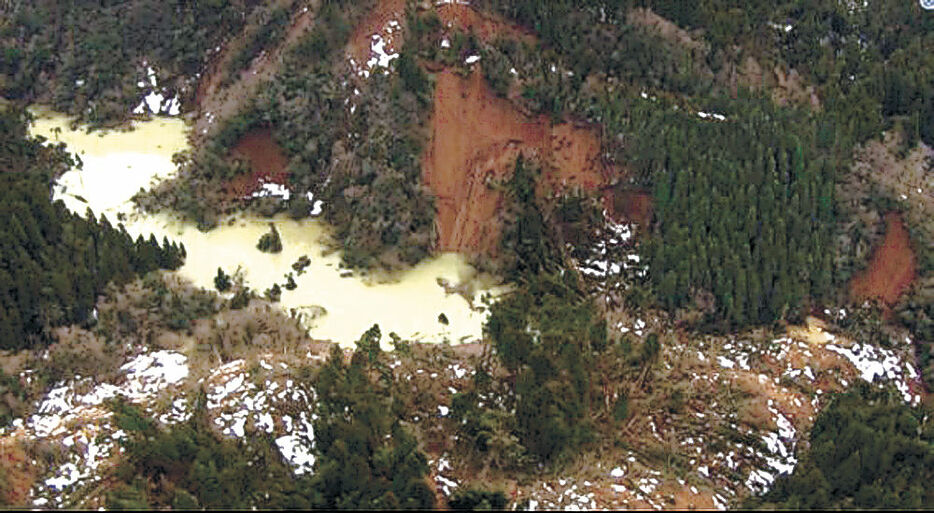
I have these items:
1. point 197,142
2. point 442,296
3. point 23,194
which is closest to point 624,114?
point 442,296

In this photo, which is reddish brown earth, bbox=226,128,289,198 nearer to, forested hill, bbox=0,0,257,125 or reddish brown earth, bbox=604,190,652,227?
forested hill, bbox=0,0,257,125

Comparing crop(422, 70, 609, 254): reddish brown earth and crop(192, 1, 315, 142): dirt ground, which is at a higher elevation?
crop(192, 1, 315, 142): dirt ground

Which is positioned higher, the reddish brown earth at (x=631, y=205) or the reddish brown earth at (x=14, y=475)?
the reddish brown earth at (x=631, y=205)

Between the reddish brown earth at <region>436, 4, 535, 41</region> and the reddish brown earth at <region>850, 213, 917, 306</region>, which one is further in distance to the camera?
the reddish brown earth at <region>436, 4, 535, 41</region>

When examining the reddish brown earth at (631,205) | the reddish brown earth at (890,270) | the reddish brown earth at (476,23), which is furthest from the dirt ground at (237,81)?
the reddish brown earth at (890,270)

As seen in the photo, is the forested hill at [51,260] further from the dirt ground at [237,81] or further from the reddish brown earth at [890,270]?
the reddish brown earth at [890,270]

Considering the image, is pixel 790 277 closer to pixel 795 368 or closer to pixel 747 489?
pixel 795 368

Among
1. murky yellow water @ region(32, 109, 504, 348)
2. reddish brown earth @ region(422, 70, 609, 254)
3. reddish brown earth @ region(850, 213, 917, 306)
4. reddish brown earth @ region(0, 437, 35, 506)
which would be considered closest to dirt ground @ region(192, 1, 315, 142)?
murky yellow water @ region(32, 109, 504, 348)
